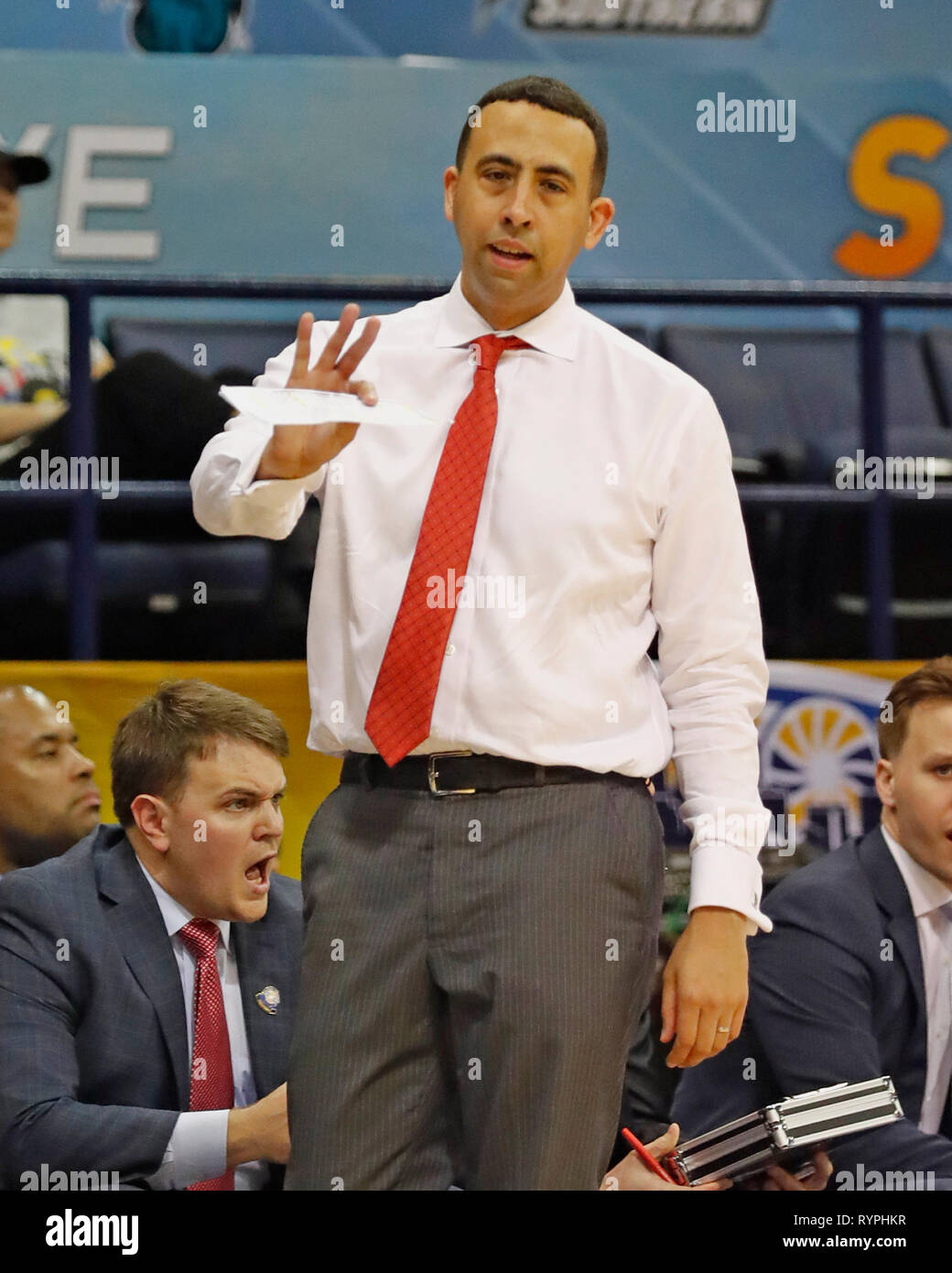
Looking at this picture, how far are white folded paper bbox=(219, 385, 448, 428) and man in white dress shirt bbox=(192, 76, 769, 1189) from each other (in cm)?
3

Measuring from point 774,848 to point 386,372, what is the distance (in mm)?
1642

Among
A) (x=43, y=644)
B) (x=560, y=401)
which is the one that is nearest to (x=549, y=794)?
(x=560, y=401)

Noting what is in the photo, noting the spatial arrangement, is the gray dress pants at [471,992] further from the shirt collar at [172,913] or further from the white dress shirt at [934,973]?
the white dress shirt at [934,973]

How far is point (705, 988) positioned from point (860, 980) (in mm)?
1075

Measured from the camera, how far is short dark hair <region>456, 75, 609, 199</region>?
1911 mm

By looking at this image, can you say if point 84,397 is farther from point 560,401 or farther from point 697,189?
point 697,189

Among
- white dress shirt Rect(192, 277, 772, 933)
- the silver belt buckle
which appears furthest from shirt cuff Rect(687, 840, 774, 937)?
the silver belt buckle

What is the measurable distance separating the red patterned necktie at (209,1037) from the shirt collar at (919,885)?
1.13 meters

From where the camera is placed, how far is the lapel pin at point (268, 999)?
2.65 metres

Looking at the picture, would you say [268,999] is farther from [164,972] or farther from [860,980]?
[860,980]

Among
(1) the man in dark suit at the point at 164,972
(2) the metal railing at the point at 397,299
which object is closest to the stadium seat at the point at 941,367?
(2) the metal railing at the point at 397,299

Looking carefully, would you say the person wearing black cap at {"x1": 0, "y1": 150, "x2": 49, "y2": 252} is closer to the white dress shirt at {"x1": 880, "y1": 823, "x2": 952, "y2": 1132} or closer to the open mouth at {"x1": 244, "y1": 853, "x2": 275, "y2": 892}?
the open mouth at {"x1": 244, "y1": 853, "x2": 275, "y2": 892}

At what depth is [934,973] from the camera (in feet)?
9.18

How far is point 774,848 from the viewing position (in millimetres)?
3291
